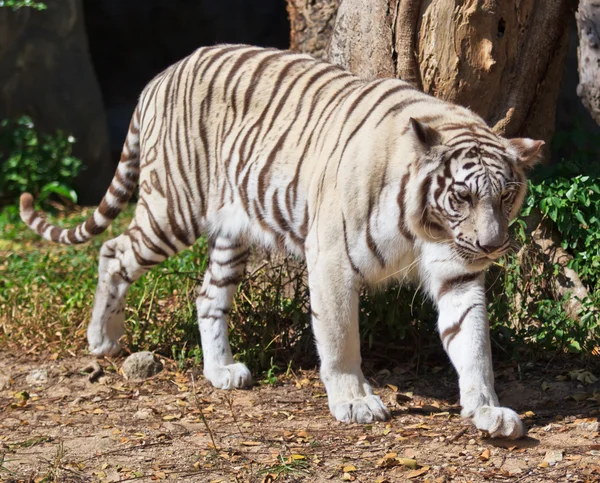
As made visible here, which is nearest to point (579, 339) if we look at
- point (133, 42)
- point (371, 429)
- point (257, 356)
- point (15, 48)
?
point (371, 429)

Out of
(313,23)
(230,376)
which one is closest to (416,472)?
(230,376)

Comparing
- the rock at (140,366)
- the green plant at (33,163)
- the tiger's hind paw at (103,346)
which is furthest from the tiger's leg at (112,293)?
the green plant at (33,163)

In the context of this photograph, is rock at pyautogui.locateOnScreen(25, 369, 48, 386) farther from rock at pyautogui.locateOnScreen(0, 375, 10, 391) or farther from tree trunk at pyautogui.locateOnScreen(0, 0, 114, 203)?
tree trunk at pyautogui.locateOnScreen(0, 0, 114, 203)

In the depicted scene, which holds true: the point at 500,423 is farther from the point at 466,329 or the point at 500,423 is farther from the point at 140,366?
the point at 140,366

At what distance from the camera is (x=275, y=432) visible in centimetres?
389

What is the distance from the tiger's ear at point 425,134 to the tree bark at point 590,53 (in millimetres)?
1127

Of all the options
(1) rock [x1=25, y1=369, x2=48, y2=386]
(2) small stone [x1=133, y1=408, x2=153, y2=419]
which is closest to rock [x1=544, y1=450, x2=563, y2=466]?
(2) small stone [x1=133, y1=408, x2=153, y2=419]

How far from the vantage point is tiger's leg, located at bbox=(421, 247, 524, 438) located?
3709 mm

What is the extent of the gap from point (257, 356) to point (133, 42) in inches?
291

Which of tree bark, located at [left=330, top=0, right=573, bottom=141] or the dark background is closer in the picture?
tree bark, located at [left=330, top=0, right=573, bottom=141]

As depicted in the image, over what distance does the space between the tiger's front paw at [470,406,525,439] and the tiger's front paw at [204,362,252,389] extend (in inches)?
53.0

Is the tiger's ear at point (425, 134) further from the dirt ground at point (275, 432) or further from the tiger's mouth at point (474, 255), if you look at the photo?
the dirt ground at point (275, 432)

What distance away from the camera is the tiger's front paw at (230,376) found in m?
4.54

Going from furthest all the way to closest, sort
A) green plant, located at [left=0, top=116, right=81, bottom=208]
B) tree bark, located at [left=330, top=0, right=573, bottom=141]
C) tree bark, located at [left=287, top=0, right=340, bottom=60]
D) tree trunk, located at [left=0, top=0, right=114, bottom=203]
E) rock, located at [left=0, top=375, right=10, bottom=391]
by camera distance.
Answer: tree trunk, located at [left=0, top=0, right=114, bottom=203] < green plant, located at [left=0, top=116, right=81, bottom=208] < tree bark, located at [left=287, top=0, right=340, bottom=60] < rock, located at [left=0, top=375, right=10, bottom=391] < tree bark, located at [left=330, top=0, right=573, bottom=141]
